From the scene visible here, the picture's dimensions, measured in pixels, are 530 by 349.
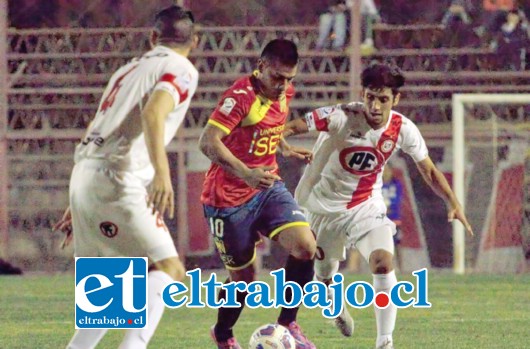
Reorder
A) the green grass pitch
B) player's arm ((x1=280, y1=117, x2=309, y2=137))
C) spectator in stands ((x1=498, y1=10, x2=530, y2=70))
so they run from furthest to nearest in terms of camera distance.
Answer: spectator in stands ((x1=498, y1=10, x2=530, y2=70))
the green grass pitch
player's arm ((x1=280, y1=117, x2=309, y2=137))

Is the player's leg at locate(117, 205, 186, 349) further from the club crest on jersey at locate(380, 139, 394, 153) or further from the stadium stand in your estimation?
the stadium stand

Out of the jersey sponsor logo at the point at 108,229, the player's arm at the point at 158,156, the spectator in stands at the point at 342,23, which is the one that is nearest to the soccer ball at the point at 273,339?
the jersey sponsor logo at the point at 108,229

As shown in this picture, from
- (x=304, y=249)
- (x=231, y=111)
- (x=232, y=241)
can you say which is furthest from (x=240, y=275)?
(x=231, y=111)

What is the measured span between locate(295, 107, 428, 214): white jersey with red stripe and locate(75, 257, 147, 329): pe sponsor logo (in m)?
2.42

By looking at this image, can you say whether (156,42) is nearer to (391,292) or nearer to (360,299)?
(391,292)

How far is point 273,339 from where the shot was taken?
779 cm

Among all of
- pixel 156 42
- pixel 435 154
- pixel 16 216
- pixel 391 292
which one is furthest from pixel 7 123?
pixel 156 42

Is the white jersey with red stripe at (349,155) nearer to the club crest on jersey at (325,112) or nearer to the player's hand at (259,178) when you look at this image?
the club crest on jersey at (325,112)

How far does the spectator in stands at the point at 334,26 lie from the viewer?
18406 mm

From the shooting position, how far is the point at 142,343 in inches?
238

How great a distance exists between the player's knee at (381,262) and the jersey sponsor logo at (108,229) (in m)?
2.71

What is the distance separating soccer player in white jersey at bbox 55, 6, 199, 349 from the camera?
6.14m

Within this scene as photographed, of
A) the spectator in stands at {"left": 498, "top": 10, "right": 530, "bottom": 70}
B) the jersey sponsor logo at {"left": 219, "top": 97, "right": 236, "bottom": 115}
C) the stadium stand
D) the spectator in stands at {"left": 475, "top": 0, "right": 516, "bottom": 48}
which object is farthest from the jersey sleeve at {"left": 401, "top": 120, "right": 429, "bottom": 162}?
the spectator in stands at {"left": 475, "top": 0, "right": 516, "bottom": 48}

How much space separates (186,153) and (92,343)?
11.9 metres
